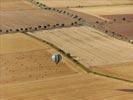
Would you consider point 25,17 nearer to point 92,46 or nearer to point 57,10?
point 57,10

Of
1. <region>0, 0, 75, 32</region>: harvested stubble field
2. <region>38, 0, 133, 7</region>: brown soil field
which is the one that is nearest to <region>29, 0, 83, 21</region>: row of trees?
<region>0, 0, 75, 32</region>: harvested stubble field

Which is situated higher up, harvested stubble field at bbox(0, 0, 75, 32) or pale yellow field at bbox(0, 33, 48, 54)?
harvested stubble field at bbox(0, 0, 75, 32)

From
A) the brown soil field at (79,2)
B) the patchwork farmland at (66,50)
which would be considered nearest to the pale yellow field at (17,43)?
the patchwork farmland at (66,50)

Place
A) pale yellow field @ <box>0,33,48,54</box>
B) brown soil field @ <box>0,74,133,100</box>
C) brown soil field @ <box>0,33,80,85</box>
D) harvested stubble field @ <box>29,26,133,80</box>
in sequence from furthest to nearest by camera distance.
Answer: pale yellow field @ <box>0,33,48,54</box>, harvested stubble field @ <box>29,26,133,80</box>, brown soil field @ <box>0,33,80,85</box>, brown soil field @ <box>0,74,133,100</box>

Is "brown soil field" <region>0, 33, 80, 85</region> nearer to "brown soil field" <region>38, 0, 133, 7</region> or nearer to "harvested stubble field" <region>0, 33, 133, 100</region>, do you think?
"harvested stubble field" <region>0, 33, 133, 100</region>

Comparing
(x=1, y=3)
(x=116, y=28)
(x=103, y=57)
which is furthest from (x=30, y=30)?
(x=1, y=3)

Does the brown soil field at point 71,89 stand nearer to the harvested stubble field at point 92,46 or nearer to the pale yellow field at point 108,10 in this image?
the harvested stubble field at point 92,46

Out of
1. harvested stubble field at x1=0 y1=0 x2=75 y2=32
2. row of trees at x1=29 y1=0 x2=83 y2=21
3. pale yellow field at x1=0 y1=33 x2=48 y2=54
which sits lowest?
pale yellow field at x1=0 y1=33 x2=48 y2=54
